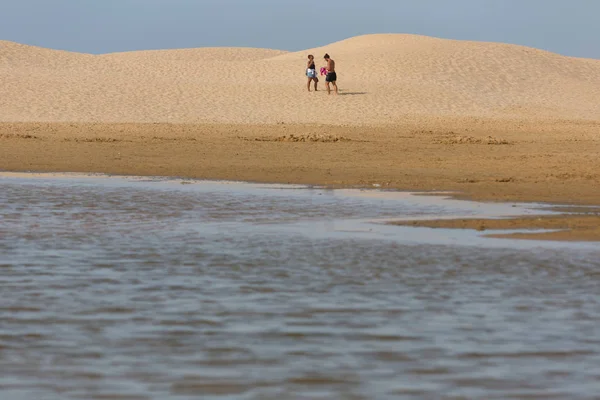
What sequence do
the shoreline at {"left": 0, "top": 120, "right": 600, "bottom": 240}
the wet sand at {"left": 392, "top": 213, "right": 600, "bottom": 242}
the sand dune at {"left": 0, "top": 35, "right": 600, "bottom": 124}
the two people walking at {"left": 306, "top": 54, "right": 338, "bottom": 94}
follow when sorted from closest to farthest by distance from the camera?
the wet sand at {"left": 392, "top": 213, "right": 600, "bottom": 242}
the shoreline at {"left": 0, "top": 120, "right": 600, "bottom": 240}
the sand dune at {"left": 0, "top": 35, "right": 600, "bottom": 124}
the two people walking at {"left": 306, "top": 54, "right": 338, "bottom": 94}

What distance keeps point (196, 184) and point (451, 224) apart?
6.17 metres

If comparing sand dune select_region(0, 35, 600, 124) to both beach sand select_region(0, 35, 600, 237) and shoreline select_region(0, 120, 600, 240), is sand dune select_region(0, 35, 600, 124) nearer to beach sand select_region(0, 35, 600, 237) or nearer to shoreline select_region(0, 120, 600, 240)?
beach sand select_region(0, 35, 600, 237)

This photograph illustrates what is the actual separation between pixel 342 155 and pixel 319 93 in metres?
18.7

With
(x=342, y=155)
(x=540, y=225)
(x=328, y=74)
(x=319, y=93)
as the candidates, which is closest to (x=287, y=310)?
(x=540, y=225)

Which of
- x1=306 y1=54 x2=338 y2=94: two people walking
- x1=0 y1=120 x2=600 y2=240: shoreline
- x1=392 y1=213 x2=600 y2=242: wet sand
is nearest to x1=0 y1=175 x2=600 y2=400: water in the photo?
x1=392 y1=213 x2=600 y2=242: wet sand

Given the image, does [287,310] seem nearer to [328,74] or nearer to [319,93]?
[328,74]

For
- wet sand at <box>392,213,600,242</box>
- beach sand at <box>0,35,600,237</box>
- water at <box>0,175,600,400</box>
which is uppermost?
beach sand at <box>0,35,600,237</box>

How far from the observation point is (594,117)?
130 feet

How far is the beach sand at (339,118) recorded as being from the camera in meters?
19.0

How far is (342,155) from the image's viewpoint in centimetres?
2203

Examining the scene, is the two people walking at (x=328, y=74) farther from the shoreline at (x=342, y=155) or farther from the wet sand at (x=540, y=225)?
the wet sand at (x=540, y=225)

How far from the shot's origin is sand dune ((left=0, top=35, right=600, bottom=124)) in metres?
35.6

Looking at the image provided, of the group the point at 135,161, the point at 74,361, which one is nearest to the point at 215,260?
the point at 74,361

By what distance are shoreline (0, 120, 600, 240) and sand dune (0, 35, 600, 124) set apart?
462 centimetres
